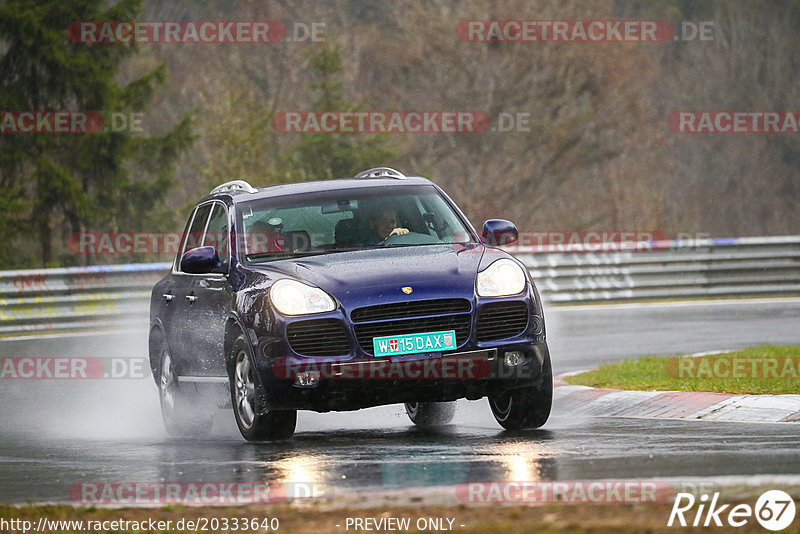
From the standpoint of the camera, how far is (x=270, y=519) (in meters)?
6.57

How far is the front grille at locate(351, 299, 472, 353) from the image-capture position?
9.32 m

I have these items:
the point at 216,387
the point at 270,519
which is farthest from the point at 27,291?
the point at 270,519

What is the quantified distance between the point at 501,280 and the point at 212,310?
212 cm

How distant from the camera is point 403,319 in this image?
30.6ft

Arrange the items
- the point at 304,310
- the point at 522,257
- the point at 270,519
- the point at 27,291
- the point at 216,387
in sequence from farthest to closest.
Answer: the point at 522,257, the point at 27,291, the point at 216,387, the point at 304,310, the point at 270,519

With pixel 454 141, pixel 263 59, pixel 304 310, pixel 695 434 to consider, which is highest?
pixel 263 59

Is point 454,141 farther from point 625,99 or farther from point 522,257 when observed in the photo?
point 522,257

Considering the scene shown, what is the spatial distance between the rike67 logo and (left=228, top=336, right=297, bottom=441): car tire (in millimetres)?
3734

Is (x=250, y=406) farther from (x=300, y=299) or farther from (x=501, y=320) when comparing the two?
(x=501, y=320)

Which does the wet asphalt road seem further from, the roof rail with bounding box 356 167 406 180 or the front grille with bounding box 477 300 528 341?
the roof rail with bounding box 356 167 406 180

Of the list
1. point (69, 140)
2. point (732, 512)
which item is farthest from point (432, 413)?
point (69, 140)

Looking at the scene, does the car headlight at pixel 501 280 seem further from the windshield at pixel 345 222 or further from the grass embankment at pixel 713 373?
the grass embankment at pixel 713 373

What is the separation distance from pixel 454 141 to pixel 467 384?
34.8 meters

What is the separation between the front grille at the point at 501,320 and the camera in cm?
951
